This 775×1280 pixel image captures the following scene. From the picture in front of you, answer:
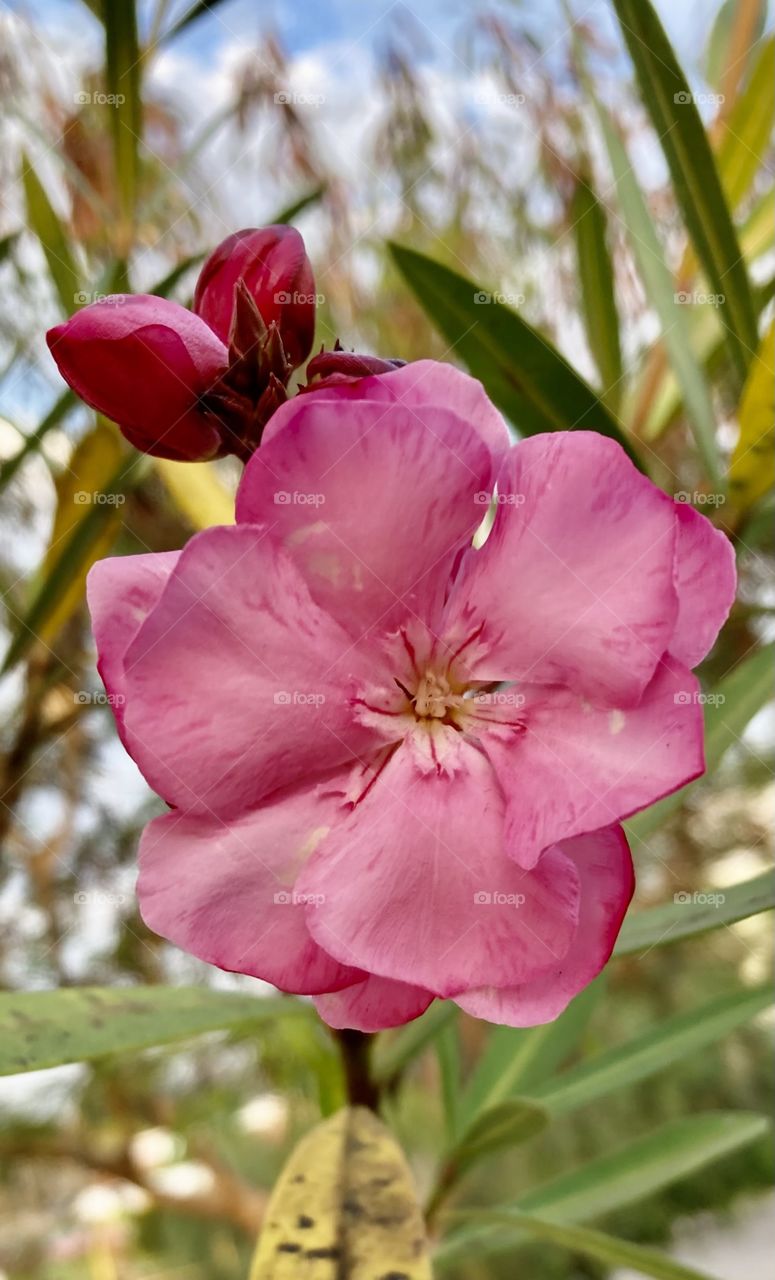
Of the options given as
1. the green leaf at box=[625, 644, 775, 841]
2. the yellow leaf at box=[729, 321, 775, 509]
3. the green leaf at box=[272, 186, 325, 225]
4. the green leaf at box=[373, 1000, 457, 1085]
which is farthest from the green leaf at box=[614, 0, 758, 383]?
the green leaf at box=[373, 1000, 457, 1085]

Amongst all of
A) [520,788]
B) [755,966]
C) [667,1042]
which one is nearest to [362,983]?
[520,788]

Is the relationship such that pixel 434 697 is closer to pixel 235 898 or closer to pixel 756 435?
pixel 235 898

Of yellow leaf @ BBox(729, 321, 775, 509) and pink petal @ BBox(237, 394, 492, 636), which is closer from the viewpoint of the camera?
pink petal @ BBox(237, 394, 492, 636)

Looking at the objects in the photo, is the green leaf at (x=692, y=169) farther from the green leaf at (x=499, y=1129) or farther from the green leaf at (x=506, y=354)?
the green leaf at (x=499, y=1129)

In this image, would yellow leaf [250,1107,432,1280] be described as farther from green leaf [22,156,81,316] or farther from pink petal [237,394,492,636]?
green leaf [22,156,81,316]

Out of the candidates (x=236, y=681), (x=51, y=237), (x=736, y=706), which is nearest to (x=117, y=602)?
(x=236, y=681)

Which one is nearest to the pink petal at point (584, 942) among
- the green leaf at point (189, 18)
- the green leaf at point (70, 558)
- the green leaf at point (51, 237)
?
the green leaf at point (70, 558)
